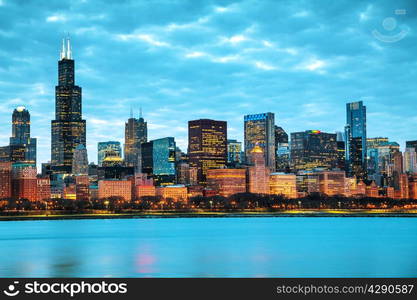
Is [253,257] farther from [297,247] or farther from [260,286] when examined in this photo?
[260,286]

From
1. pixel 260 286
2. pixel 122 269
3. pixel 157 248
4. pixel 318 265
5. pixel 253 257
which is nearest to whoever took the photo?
pixel 260 286

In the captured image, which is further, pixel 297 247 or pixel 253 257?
pixel 297 247

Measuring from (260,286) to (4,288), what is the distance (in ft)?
55.2

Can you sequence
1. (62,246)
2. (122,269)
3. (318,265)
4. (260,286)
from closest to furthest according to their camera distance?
1. (260,286)
2. (122,269)
3. (318,265)
4. (62,246)

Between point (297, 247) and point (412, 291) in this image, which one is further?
point (297, 247)

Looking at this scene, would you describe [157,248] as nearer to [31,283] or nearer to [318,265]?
[318,265]

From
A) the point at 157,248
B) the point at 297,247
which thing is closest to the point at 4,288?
the point at 157,248

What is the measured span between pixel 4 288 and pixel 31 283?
1460mm

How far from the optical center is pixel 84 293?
108ft

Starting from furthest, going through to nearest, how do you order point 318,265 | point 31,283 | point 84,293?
point 318,265, point 31,283, point 84,293

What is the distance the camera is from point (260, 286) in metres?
44.2

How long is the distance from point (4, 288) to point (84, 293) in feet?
15.8

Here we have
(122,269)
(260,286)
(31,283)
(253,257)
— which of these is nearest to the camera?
(31,283)

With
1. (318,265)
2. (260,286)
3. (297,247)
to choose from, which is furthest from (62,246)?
(260,286)
